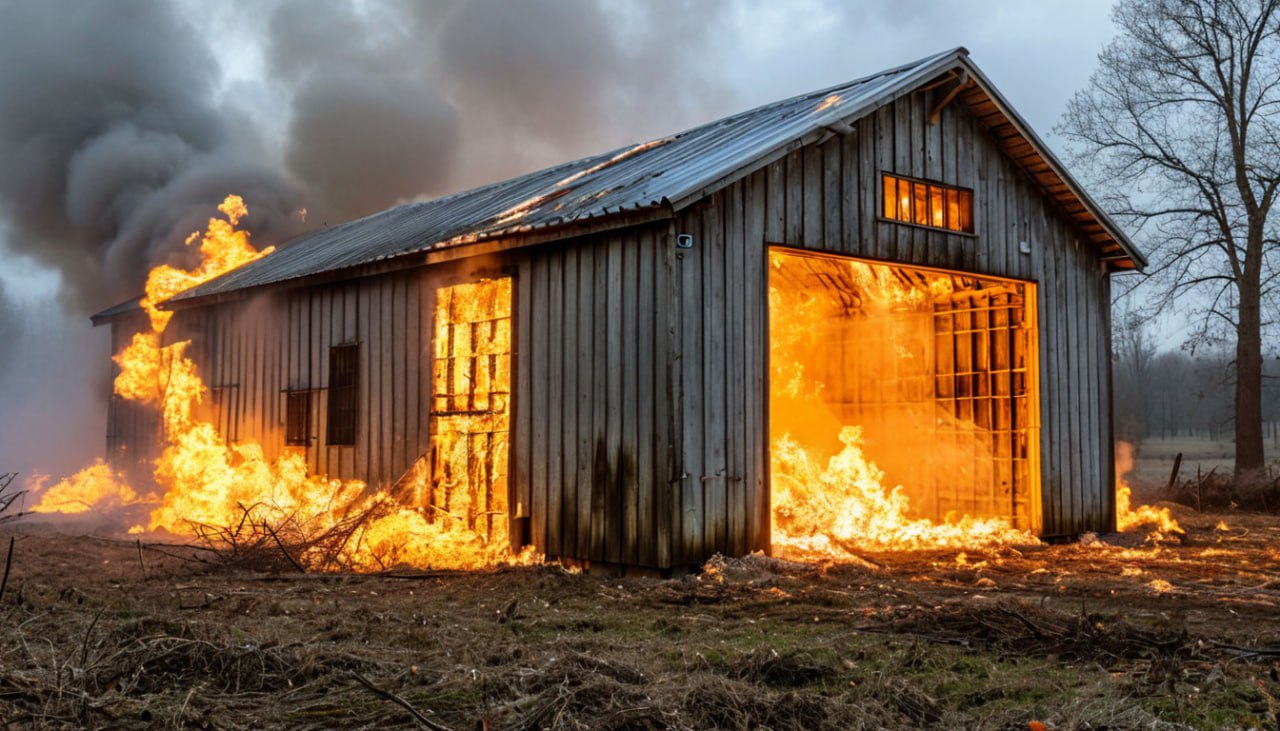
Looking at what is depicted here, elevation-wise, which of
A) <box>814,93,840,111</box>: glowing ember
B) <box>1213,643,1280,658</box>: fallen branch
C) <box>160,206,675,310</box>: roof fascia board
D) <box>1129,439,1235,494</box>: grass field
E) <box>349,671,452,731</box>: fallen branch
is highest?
<box>814,93,840,111</box>: glowing ember

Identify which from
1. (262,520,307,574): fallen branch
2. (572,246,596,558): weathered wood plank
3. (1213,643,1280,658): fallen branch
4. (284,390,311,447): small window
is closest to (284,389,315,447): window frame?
(284,390,311,447): small window

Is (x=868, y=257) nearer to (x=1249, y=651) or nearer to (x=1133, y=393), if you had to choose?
(x=1249, y=651)

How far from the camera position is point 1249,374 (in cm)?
2508

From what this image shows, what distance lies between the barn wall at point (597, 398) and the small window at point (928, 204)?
4048 millimetres

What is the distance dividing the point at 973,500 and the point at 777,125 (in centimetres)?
665

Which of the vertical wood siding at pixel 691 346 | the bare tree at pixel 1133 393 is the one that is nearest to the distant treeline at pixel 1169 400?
the bare tree at pixel 1133 393

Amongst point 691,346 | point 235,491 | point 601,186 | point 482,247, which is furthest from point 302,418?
point 691,346

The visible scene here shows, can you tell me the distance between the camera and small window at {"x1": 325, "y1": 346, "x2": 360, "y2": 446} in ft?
53.1

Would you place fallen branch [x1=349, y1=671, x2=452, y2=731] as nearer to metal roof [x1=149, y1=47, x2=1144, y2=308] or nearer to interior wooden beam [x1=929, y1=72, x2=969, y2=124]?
metal roof [x1=149, y1=47, x2=1144, y2=308]

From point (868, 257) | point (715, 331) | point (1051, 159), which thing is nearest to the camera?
point (715, 331)

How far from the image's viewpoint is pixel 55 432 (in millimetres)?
34844

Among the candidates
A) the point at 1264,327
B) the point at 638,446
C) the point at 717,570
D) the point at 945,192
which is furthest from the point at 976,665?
the point at 1264,327

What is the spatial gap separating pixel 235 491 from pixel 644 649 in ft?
36.7

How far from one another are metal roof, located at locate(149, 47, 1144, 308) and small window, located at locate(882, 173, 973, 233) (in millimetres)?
1198
